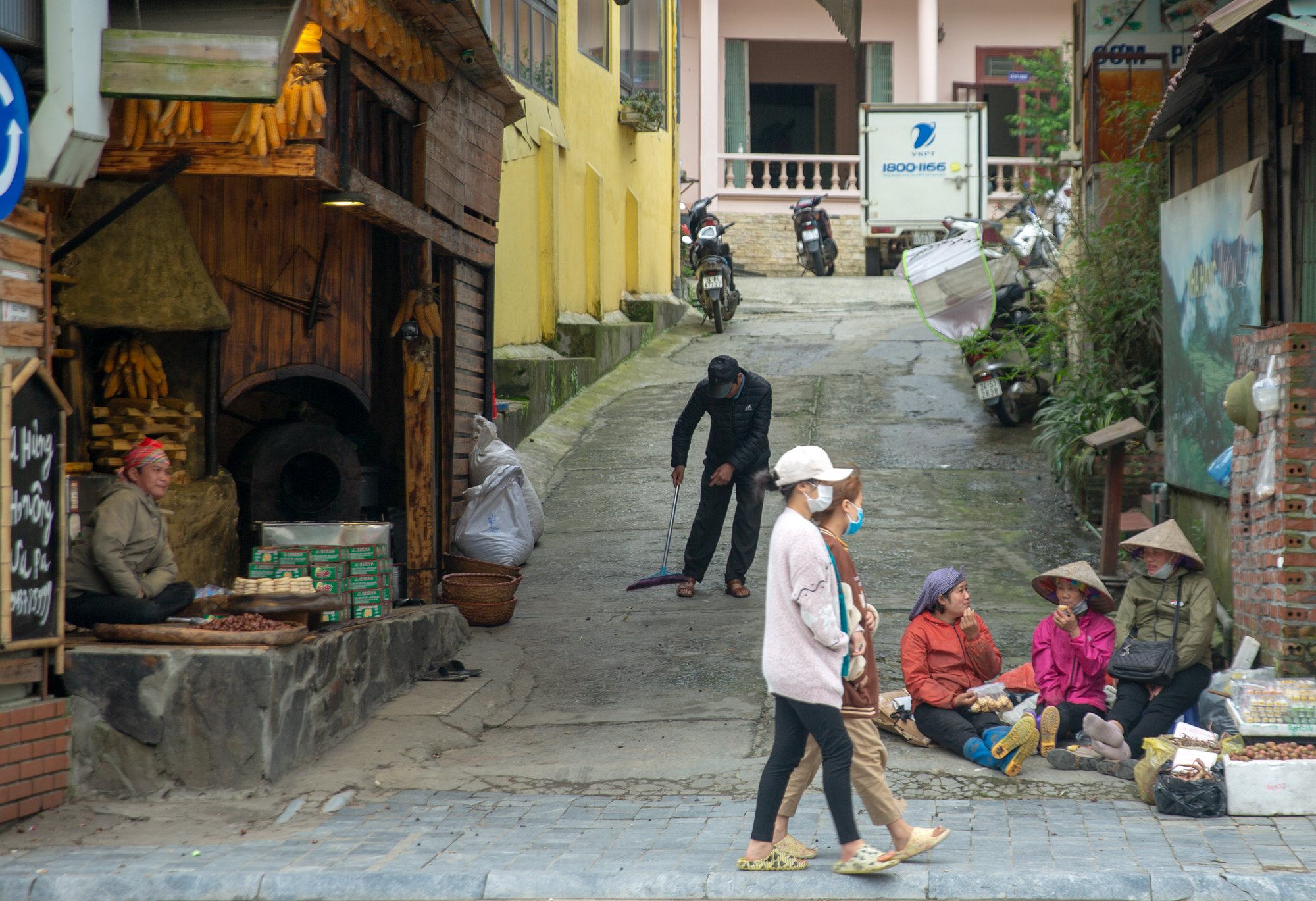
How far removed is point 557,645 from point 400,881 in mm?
3445

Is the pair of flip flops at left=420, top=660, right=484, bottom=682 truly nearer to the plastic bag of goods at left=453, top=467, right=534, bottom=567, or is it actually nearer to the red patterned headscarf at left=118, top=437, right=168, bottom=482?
the plastic bag of goods at left=453, top=467, right=534, bottom=567

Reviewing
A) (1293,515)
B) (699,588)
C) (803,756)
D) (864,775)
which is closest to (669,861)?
(803,756)

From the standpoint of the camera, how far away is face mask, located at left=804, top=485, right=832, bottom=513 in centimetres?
468

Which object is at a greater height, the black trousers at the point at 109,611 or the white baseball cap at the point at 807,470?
the white baseball cap at the point at 807,470

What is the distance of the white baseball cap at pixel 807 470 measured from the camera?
4.68 meters

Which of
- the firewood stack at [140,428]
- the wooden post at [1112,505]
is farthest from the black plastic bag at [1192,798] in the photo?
the firewood stack at [140,428]

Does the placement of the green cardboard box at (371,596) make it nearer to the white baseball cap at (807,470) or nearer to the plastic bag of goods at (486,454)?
the plastic bag of goods at (486,454)

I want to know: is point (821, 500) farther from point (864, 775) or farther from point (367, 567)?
point (367, 567)

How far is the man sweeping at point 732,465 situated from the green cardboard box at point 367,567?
2.37 meters

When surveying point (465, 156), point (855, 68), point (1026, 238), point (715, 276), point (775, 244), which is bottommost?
point (465, 156)

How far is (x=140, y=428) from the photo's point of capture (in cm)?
706

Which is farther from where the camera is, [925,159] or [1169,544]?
[925,159]

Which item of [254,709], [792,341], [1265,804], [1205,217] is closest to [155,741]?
[254,709]

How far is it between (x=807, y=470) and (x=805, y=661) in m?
0.65
